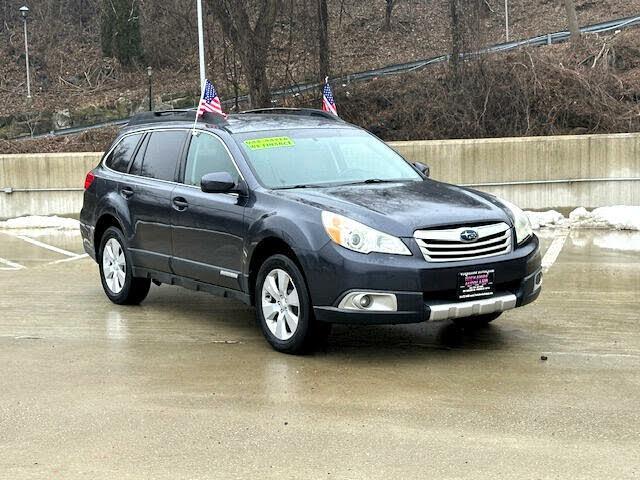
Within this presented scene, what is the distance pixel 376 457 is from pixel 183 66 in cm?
4108

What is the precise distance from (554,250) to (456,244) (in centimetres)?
583

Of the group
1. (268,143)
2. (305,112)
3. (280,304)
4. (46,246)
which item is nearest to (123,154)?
(305,112)

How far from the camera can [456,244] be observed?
6570 mm

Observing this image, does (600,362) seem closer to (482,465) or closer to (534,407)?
(534,407)

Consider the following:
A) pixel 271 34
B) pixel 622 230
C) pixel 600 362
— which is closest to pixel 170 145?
pixel 600 362

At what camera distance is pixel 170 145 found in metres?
8.53

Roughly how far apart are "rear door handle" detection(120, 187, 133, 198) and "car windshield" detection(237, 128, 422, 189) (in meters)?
1.43

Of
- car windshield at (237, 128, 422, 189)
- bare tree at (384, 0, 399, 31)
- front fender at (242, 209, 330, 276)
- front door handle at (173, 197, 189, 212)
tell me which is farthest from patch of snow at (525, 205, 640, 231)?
bare tree at (384, 0, 399, 31)

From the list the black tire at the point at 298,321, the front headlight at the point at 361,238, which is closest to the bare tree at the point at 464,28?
the black tire at the point at 298,321

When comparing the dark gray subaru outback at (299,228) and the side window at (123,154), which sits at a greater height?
the side window at (123,154)

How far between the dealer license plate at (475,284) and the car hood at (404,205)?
0.36m

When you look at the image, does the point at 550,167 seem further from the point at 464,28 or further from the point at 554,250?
the point at 464,28

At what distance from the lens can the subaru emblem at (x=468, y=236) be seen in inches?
259

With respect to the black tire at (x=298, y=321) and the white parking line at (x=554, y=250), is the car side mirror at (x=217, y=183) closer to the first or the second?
the black tire at (x=298, y=321)
